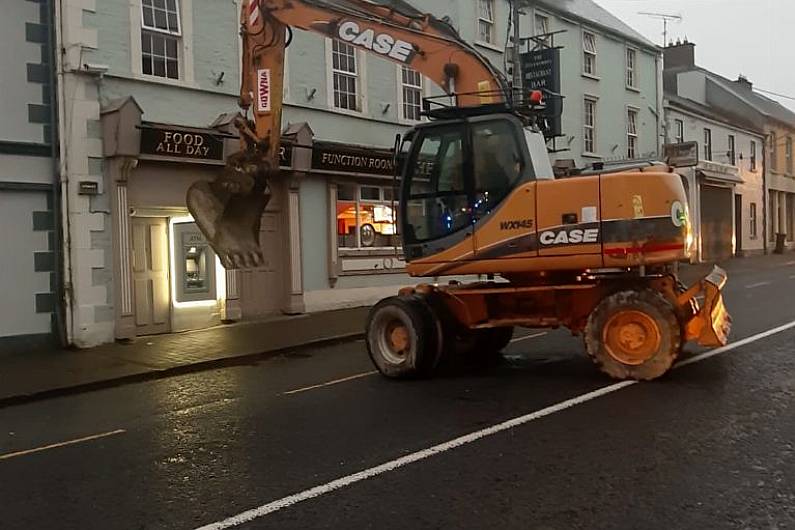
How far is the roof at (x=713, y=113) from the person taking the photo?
32375mm

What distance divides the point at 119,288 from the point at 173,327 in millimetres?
1506

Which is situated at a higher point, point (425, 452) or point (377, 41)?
point (377, 41)

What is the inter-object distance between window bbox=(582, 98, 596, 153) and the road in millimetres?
16784

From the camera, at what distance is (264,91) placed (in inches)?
462

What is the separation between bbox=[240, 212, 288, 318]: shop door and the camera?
15.8 m

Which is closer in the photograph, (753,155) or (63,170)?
(63,170)

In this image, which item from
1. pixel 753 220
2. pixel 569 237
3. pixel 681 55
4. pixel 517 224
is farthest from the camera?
pixel 681 55

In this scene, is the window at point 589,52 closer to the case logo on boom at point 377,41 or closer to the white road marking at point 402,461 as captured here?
the case logo on boom at point 377,41

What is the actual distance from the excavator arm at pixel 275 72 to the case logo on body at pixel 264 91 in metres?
0.01

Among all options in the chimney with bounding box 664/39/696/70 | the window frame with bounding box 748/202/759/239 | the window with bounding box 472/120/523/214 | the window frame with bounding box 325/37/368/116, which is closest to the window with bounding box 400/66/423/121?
the window frame with bounding box 325/37/368/116

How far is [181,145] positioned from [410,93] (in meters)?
7.14

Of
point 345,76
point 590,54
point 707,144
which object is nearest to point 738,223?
point 707,144

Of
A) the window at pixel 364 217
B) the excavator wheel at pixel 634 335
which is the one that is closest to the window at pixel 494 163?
the excavator wheel at pixel 634 335

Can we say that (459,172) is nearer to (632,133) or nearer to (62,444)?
(62,444)
